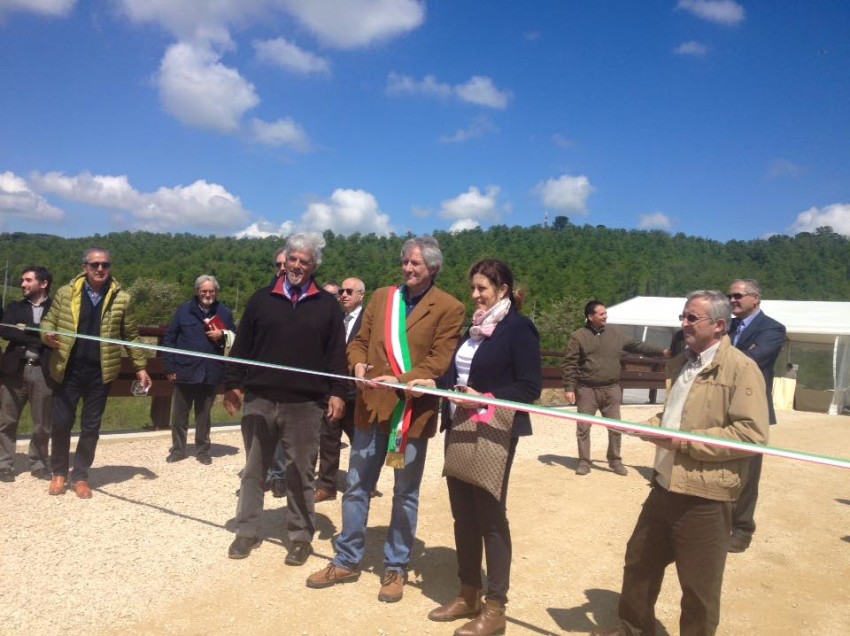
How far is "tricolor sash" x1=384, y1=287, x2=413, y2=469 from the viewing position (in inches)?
142

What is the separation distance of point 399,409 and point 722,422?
1675 mm

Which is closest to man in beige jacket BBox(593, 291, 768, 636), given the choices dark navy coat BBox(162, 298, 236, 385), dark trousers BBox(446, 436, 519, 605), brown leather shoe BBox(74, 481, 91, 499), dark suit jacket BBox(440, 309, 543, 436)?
dark suit jacket BBox(440, 309, 543, 436)

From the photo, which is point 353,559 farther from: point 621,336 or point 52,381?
point 621,336

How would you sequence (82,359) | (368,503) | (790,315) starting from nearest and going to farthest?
(368,503) < (82,359) < (790,315)

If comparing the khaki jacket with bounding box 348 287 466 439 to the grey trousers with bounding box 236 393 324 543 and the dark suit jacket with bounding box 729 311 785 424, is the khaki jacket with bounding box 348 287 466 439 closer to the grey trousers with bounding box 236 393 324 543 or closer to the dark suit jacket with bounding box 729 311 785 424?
the grey trousers with bounding box 236 393 324 543

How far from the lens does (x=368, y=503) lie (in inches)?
148

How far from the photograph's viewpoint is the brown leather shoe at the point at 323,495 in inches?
214

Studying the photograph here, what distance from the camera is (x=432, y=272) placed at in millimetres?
3766

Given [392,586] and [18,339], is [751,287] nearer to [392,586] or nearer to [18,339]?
[392,586]

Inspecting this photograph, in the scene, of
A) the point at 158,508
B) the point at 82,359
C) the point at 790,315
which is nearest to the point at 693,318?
the point at 158,508

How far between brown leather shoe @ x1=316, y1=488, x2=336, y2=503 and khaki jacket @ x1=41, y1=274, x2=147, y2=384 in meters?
1.96

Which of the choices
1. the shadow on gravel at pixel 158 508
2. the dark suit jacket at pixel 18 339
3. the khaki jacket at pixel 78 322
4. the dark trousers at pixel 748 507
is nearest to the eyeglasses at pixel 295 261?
the shadow on gravel at pixel 158 508

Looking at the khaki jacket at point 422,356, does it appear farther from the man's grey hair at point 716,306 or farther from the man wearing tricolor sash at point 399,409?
the man's grey hair at point 716,306

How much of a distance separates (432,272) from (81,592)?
8.55 ft
